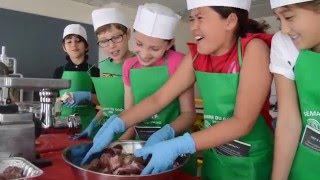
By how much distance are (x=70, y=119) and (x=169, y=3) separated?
11.5ft

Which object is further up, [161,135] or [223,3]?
[223,3]

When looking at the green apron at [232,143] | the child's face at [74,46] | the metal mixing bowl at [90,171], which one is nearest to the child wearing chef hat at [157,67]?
the green apron at [232,143]

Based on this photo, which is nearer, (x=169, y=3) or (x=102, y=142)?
(x=102, y=142)

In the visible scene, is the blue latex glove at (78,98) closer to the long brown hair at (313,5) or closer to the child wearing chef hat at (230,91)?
the child wearing chef hat at (230,91)

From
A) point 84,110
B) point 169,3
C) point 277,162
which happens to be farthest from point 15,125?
point 169,3

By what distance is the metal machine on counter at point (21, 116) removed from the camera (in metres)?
0.93

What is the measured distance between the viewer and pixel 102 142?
3.51 ft

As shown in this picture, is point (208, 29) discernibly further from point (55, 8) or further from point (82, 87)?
point (55, 8)

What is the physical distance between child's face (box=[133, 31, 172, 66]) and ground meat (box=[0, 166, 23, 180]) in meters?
0.79

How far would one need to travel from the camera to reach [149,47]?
1.45 metres

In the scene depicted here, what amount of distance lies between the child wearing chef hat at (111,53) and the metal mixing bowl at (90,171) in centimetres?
65

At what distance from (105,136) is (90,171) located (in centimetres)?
39

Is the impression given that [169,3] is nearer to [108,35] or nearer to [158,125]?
[108,35]

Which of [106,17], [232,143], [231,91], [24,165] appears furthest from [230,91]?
[106,17]
